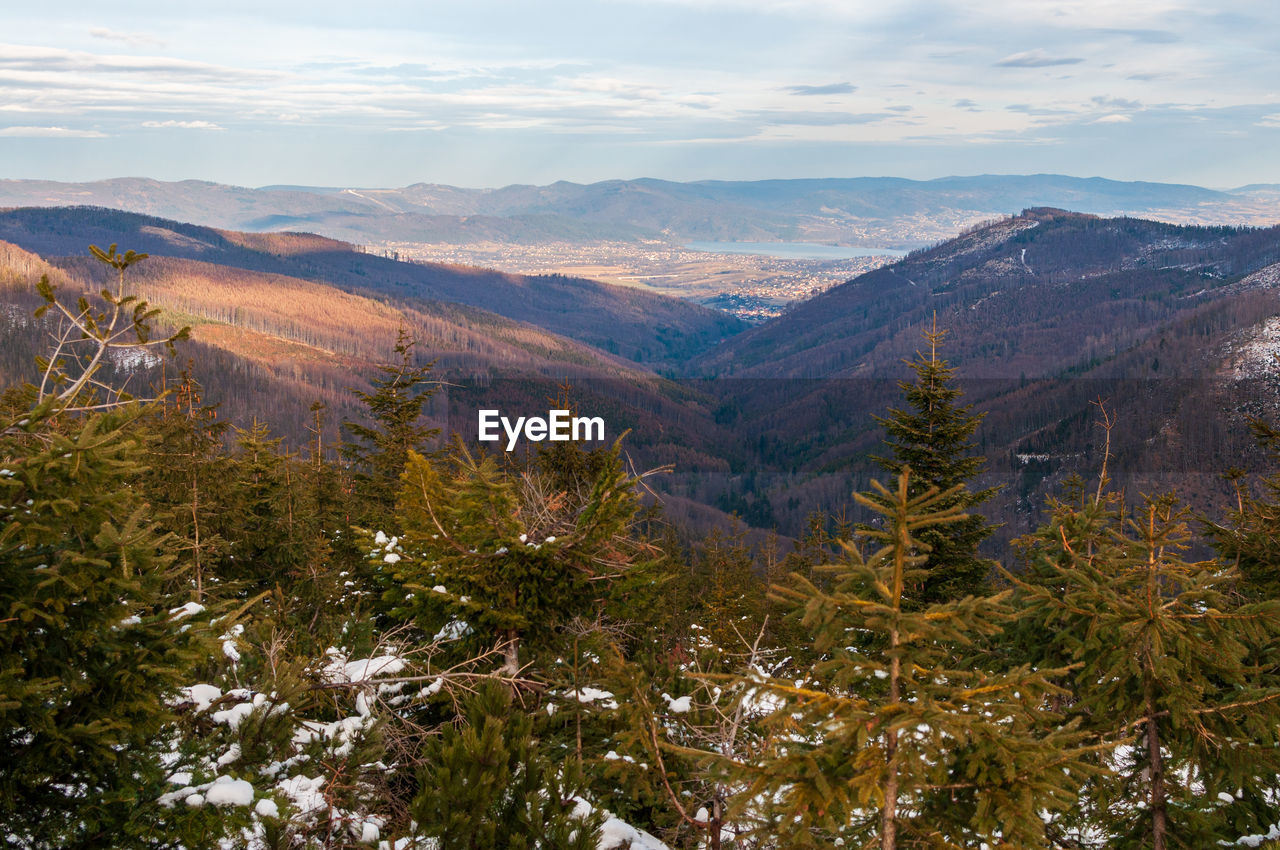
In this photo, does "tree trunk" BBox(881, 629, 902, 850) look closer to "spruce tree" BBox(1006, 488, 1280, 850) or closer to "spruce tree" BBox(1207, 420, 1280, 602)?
"spruce tree" BBox(1006, 488, 1280, 850)

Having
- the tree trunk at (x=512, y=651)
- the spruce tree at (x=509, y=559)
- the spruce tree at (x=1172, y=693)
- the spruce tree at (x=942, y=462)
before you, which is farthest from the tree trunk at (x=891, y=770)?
the spruce tree at (x=942, y=462)

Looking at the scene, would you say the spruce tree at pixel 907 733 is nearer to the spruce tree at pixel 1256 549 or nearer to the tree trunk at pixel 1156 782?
the tree trunk at pixel 1156 782

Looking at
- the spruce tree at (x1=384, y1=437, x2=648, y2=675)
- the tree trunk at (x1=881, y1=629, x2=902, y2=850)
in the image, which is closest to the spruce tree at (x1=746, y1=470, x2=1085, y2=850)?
the tree trunk at (x1=881, y1=629, x2=902, y2=850)

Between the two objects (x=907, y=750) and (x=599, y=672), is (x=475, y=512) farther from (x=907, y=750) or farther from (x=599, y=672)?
(x=907, y=750)

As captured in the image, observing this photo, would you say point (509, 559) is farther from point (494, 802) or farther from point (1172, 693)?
point (1172, 693)

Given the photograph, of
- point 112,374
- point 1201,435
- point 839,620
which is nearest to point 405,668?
point 839,620

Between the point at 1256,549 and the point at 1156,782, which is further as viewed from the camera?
the point at 1256,549

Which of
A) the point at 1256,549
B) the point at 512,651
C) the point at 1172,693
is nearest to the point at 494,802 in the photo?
the point at 512,651

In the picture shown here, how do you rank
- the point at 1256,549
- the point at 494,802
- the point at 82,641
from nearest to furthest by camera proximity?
1. the point at 82,641
2. the point at 494,802
3. the point at 1256,549
